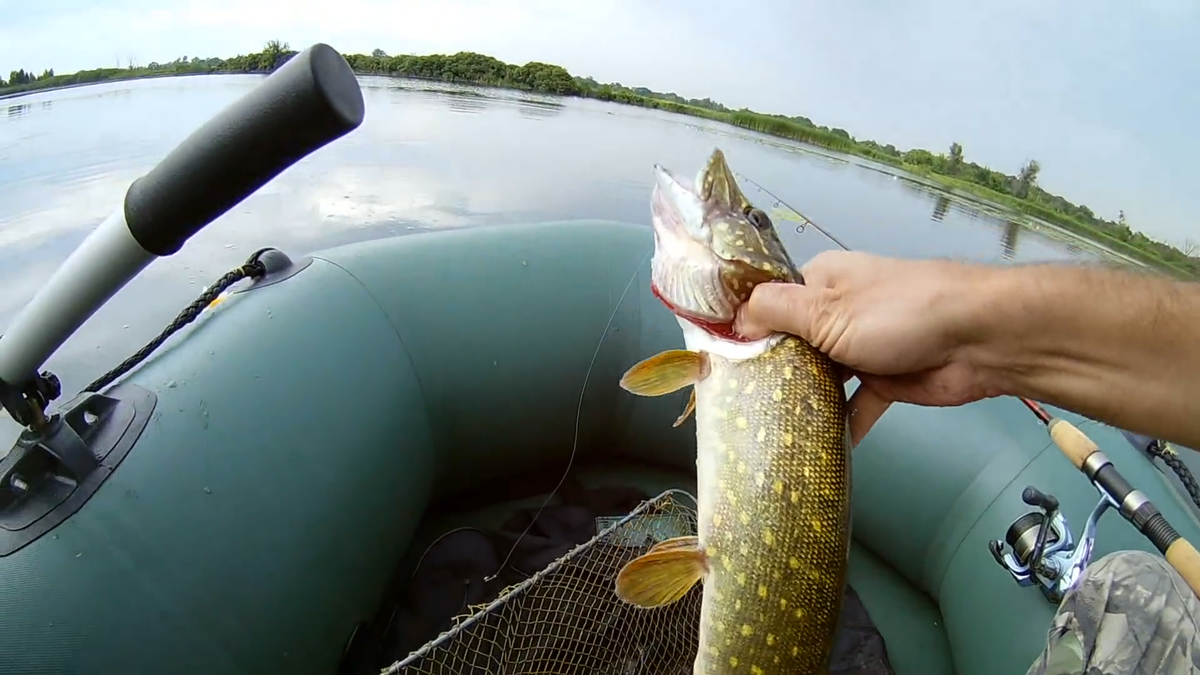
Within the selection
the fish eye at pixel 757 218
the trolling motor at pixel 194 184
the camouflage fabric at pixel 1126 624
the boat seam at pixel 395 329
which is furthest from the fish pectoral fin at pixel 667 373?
the boat seam at pixel 395 329

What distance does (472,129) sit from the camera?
8.78 m

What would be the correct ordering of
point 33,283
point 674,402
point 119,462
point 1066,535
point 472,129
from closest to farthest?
point 119,462, point 1066,535, point 674,402, point 33,283, point 472,129

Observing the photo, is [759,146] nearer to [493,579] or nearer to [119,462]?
[493,579]

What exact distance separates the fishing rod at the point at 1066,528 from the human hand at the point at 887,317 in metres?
0.34

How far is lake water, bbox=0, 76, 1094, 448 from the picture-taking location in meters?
2.98

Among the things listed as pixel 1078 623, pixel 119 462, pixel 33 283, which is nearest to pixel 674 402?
pixel 1078 623

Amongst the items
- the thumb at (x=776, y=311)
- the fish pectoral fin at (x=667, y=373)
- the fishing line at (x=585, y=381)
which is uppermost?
the thumb at (x=776, y=311)

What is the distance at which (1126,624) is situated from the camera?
126cm

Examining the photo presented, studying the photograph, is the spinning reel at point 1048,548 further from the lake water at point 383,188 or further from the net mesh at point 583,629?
the net mesh at point 583,629

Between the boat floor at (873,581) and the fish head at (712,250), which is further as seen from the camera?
the boat floor at (873,581)

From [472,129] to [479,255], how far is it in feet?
23.0

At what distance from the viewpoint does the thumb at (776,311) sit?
125cm

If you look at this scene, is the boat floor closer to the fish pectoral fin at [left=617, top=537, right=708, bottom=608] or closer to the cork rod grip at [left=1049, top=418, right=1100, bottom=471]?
the cork rod grip at [left=1049, top=418, right=1100, bottom=471]

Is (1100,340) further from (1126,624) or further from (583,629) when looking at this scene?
(583,629)
